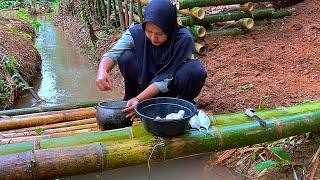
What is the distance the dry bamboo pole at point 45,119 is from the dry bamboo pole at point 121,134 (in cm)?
116

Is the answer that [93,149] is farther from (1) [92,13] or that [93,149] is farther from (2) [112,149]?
(1) [92,13]

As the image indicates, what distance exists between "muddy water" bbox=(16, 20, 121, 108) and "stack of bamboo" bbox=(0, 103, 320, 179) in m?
2.88

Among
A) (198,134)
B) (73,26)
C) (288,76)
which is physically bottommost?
(73,26)

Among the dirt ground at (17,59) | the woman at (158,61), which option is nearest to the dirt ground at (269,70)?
the woman at (158,61)

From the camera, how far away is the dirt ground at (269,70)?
12.5 feet

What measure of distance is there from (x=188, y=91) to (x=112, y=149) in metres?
1.03

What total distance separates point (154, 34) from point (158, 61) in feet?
1.05

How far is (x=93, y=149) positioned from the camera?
2.39 metres

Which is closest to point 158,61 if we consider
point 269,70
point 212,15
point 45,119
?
point 45,119

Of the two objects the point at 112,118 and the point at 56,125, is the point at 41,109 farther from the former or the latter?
the point at 112,118

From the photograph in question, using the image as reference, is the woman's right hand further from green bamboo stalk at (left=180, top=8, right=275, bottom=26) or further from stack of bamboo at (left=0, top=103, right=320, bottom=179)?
green bamboo stalk at (left=180, top=8, right=275, bottom=26)

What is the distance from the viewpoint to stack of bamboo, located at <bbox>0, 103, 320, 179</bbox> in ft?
7.43

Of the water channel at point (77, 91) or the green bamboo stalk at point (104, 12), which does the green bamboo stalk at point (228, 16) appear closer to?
the water channel at point (77, 91)

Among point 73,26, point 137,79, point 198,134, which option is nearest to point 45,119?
point 137,79
